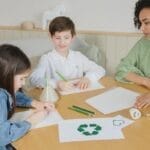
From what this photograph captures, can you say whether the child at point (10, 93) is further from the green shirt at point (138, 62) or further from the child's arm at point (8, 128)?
the green shirt at point (138, 62)

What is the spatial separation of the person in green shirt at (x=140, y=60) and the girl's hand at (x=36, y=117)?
0.66m

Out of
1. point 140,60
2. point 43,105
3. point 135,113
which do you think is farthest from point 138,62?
point 43,105

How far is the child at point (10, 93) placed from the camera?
1260 millimetres

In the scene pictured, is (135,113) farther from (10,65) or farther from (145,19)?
(145,19)

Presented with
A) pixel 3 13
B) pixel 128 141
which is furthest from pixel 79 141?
pixel 3 13

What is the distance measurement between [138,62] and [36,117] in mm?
913

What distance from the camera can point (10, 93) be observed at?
4.51 feet

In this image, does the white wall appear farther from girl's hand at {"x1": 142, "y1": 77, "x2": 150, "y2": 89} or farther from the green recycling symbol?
the green recycling symbol

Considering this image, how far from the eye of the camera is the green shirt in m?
1.99

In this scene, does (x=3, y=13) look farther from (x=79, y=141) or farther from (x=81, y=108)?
(x=79, y=141)

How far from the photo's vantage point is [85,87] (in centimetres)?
182

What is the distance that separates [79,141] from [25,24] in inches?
71.8

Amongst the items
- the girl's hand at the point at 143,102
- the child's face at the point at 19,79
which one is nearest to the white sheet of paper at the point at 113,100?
the girl's hand at the point at 143,102

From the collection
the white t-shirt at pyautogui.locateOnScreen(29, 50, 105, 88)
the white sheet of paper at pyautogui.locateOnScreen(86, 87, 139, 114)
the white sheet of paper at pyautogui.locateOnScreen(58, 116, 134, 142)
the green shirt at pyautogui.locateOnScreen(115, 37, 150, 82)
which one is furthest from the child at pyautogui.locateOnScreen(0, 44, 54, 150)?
the green shirt at pyautogui.locateOnScreen(115, 37, 150, 82)
